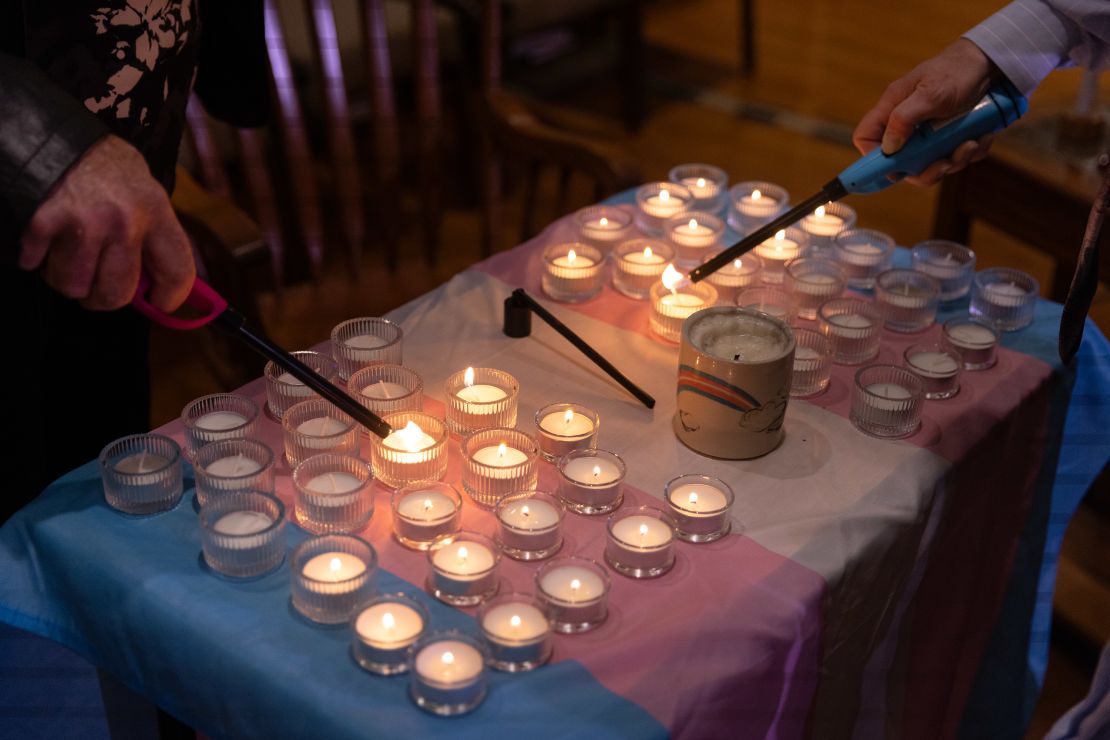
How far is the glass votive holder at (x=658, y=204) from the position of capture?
1.64 m

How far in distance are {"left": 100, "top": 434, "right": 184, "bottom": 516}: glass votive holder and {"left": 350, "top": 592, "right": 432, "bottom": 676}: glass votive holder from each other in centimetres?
25

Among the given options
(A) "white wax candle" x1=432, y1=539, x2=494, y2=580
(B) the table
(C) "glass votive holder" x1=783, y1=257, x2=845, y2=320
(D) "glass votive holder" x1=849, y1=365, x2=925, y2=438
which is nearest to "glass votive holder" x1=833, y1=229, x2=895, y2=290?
(C) "glass votive holder" x1=783, y1=257, x2=845, y2=320

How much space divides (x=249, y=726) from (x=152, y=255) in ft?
1.36

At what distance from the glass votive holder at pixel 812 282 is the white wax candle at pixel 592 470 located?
1.40 feet

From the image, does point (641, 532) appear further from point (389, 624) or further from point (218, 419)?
point (218, 419)

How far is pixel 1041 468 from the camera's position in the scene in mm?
1463

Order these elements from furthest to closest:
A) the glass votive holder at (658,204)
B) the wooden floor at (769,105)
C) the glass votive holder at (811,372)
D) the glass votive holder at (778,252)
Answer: the wooden floor at (769,105)
the glass votive holder at (658,204)
the glass votive holder at (778,252)
the glass votive holder at (811,372)

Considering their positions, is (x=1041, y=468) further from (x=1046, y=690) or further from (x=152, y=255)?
(x=152, y=255)

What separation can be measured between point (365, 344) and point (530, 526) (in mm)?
363

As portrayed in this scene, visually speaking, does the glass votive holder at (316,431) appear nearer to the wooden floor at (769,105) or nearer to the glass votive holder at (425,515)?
the glass votive holder at (425,515)

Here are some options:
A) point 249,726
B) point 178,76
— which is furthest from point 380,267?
point 249,726

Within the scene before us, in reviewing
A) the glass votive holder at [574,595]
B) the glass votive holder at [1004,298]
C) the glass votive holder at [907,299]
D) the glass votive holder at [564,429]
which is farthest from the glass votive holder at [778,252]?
the glass votive holder at [574,595]

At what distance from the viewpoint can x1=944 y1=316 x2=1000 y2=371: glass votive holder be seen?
1368 mm

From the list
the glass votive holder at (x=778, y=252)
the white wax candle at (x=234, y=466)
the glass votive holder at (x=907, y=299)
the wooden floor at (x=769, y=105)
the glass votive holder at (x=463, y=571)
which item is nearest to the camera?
the glass votive holder at (x=463, y=571)
